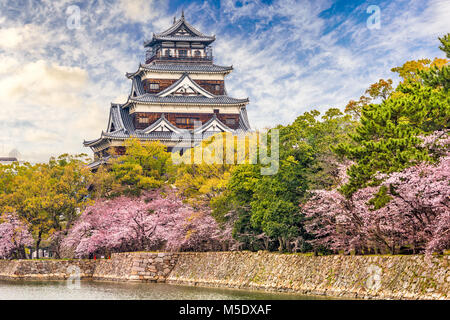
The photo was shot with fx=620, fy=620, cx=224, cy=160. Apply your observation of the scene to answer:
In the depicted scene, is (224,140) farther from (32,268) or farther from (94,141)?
(94,141)

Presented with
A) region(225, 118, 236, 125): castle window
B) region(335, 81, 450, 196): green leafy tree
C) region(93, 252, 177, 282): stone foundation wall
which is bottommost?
region(93, 252, 177, 282): stone foundation wall

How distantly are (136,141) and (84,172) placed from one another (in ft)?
15.2

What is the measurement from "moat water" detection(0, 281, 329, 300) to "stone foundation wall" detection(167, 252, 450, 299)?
3.43 ft

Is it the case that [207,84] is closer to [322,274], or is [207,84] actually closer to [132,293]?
[132,293]

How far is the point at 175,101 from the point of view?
5728 centimetres

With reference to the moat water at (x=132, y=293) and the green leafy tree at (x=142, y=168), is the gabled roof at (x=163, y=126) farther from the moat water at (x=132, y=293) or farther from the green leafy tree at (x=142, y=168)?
the moat water at (x=132, y=293)

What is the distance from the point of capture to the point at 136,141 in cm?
4638

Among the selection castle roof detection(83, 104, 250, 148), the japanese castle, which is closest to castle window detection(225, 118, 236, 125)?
the japanese castle

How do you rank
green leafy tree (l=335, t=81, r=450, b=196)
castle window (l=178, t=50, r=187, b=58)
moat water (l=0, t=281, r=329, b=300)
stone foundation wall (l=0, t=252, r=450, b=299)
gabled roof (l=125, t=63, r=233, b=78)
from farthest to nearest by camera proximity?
castle window (l=178, t=50, r=187, b=58)
gabled roof (l=125, t=63, r=233, b=78)
moat water (l=0, t=281, r=329, b=300)
green leafy tree (l=335, t=81, r=450, b=196)
stone foundation wall (l=0, t=252, r=450, b=299)

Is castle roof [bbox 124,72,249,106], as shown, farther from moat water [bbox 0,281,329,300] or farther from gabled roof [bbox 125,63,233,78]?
moat water [bbox 0,281,329,300]

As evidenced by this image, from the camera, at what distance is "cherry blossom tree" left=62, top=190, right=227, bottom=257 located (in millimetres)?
38688

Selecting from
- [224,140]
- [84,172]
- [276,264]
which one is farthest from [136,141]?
[276,264]

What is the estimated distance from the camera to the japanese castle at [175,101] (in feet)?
182

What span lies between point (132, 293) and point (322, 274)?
10016 mm
